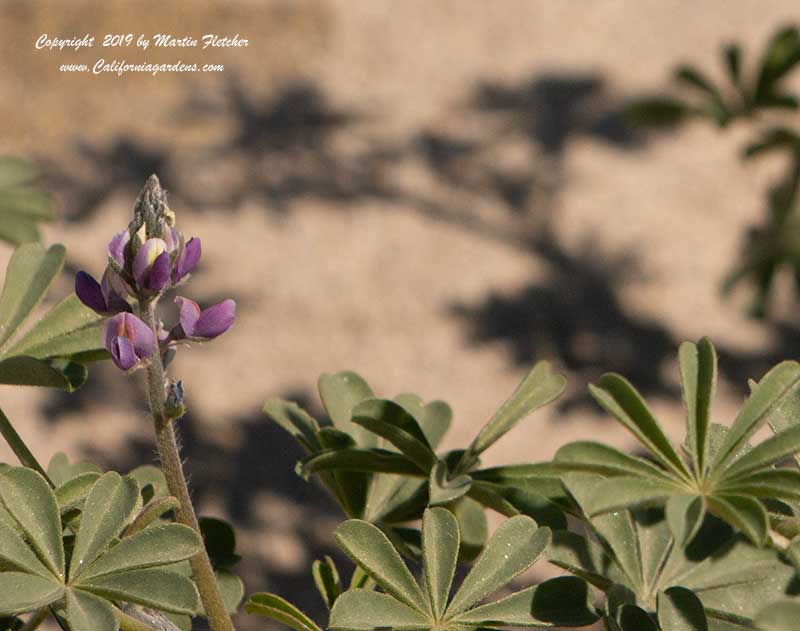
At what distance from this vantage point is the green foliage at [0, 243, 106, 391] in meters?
1.42

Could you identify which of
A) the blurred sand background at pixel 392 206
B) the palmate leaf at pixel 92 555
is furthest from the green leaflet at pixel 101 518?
the blurred sand background at pixel 392 206

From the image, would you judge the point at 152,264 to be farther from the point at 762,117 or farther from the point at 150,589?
the point at 762,117

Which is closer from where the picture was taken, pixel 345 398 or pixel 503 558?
pixel 503 558

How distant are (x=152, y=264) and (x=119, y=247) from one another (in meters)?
0.06

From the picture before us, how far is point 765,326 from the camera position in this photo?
14.4 ft

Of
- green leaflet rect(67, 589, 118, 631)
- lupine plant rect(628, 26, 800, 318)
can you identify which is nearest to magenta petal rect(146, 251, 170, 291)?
green leaflet rect(67, 589, 118, 631)

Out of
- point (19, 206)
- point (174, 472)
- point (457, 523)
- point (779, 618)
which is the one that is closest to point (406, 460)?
point (457, 523)

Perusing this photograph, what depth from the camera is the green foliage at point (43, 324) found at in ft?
4.66

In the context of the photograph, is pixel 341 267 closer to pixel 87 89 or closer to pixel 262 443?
pixel 262 443

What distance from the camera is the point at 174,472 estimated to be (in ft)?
3.87

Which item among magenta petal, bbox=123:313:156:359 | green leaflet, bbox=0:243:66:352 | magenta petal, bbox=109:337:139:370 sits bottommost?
magenta petal, bbox=109:337:139:370

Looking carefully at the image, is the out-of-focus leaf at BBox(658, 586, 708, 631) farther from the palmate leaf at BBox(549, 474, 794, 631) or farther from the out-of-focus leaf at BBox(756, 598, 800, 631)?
the out-of-focus leaf at BBox(756, 598, 800, 631)

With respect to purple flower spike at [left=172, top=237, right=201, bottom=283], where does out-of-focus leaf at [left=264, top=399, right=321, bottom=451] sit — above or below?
below

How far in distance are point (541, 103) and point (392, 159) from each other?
76cm
